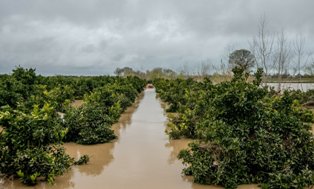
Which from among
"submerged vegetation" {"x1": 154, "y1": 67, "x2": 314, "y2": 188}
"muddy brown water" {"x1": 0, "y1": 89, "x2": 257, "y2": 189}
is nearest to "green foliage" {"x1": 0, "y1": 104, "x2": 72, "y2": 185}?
"muddy brown water" {"x1": 0, "y1": 89, "x2": 257, "y2": 189}

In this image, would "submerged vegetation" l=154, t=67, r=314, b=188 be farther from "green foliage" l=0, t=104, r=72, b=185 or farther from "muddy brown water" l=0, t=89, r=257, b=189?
"green foliage" l=0, t=104, r=72, b=185

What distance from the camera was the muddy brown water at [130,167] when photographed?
8.09 m

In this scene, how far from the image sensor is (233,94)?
328 inches

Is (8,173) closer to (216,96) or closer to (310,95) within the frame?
(216,96)

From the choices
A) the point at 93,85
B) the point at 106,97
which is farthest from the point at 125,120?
the point at 93,85

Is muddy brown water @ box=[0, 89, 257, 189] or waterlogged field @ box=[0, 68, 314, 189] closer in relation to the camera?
waterlogged field @ box=[0, 68, 314, 189]

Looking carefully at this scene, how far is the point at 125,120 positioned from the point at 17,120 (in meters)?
12.3

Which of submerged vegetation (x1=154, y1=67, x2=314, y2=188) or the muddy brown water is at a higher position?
submerged vegetation (x1=154, y1=67, x2=314, y2=188)

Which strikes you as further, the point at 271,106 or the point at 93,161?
the point at 93,161

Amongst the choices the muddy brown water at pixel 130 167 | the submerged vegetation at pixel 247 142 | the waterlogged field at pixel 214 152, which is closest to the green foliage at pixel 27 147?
the waterlogged field at pixel 214 152

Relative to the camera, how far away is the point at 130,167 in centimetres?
969

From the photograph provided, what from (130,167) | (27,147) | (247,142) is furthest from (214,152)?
(27,147)

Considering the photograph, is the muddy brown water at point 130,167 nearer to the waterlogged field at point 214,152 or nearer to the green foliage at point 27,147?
the waterlogged field at point 214,152

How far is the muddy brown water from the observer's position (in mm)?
8094
